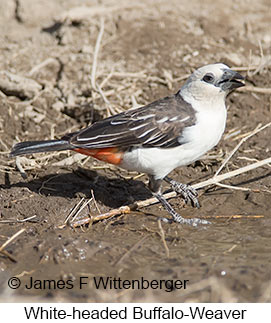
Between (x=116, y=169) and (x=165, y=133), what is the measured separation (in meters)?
1.31

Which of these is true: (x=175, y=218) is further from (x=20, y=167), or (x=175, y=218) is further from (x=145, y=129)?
(x=20, y=167)

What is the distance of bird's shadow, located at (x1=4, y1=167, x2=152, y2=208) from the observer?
6.06m

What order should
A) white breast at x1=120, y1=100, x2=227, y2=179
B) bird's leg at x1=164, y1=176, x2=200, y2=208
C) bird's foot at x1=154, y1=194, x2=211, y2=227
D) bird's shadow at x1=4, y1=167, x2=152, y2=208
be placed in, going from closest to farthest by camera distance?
white breast at x1=120, y1=100, x2=227, y2=179
bird's foot at x1=154, y1=194, x2=211, y2=227
bird's leg at x1=164, y1=176, x2=200, y2=208
bird's shadow at x1=4, y1=167, x2=152, y2=208

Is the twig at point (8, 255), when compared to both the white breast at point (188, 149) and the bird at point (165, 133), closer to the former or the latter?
the bird at point (165, 133)

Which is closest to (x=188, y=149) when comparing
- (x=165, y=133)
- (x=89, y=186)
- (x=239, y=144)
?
(x=165, y=133)

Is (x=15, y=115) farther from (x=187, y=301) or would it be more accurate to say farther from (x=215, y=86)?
(x=187, y=301)

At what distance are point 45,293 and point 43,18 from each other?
220 inches

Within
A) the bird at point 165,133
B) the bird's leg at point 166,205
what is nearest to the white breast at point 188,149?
the bird at point 165,133

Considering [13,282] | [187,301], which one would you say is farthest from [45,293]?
[187,301]

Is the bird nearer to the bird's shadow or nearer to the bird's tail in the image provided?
the bird's tail

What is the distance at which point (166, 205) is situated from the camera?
Result: 18.9 feet

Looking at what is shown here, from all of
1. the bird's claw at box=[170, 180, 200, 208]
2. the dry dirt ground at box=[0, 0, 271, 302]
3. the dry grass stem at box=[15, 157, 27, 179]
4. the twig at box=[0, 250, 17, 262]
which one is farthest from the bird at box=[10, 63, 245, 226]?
the twig at box=[0, 250, 17, 262]

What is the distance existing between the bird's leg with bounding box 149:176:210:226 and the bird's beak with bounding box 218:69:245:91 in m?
1.07
